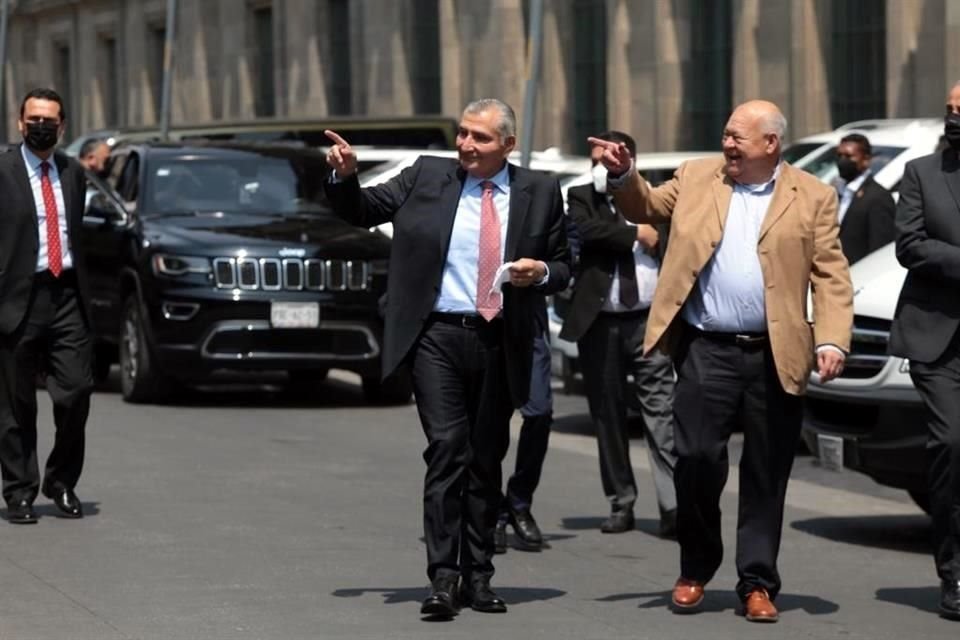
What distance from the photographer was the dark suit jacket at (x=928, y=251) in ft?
29.2

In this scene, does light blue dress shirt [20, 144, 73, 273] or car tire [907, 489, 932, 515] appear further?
car tire [907, 489, 932, 515]

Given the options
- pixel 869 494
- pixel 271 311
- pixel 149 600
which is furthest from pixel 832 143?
pixel 149 600

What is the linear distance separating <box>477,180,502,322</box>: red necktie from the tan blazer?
0.45 m

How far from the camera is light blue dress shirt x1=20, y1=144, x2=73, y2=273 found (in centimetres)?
1083

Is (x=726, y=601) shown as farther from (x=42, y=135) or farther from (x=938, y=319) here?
(x=42, y=135)

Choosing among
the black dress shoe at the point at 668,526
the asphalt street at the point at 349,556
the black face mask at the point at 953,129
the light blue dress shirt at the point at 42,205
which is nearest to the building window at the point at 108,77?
the asphalt street at the point at 349,556

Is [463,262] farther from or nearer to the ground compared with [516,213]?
nearer to the ground

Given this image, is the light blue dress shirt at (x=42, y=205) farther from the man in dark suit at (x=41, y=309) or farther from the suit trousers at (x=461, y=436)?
the suit trousers at (x=461, y=436)

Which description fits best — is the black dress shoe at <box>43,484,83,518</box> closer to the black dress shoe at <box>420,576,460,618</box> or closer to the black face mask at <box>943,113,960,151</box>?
the black dress shoe at <box>420,576,460,618</box>

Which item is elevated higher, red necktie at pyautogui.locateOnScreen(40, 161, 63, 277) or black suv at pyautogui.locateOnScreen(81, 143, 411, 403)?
red necktie at pyautogui.locateOnScreen(40, 161, 63, 277)

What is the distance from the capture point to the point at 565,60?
36.0 meters

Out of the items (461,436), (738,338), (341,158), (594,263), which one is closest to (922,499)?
(594,263)

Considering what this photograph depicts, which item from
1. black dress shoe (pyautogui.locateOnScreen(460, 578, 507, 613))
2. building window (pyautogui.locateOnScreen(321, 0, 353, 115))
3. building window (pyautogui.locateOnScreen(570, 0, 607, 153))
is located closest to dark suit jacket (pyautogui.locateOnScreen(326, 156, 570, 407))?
black dress shoe (pyautogui.locateOnScreen(460, 578, 507, 613))

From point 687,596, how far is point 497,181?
160 centimetres
